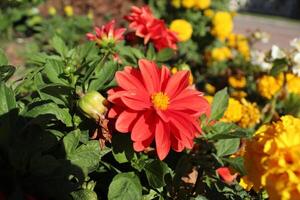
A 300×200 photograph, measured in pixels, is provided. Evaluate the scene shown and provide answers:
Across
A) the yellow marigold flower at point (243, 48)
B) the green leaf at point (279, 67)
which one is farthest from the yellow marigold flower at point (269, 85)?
the yellow marigold flower at point (243, 48)

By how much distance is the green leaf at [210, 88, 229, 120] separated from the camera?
4.36 ft

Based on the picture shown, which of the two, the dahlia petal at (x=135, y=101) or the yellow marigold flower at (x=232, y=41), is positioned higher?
the dahlia petal at (x=135, y=101)

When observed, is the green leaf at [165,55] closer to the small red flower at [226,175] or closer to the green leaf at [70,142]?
the small red flower at [226,175]

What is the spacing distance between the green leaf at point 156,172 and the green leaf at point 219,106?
32 cm

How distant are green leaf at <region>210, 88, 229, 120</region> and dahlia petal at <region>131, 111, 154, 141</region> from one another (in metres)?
0.35

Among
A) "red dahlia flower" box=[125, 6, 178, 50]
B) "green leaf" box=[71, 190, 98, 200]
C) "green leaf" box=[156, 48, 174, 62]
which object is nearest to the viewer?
"green leaf" box=[71, 190, 98, 200]

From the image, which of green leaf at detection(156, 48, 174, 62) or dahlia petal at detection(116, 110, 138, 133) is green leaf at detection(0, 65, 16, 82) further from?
green leaf at detection(156, 48, 174, 62)

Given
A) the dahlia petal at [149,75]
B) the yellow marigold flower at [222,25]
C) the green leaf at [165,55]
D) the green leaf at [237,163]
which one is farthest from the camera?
the yellow marigold flower at [222,25]

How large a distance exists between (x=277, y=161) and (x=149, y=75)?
1.23 feet

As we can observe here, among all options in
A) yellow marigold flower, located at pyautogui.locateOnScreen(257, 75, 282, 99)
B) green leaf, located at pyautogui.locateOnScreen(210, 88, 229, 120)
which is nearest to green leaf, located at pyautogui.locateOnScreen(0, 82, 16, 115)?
green leaf, located at pyautogui.locateOnScreen(210, 88, 229, 120)

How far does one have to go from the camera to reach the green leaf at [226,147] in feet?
4.22

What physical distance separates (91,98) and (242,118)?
3.79 feet

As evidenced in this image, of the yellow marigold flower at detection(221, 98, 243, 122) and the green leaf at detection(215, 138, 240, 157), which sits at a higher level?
the green leaf at detection(215, 138, 240, 157)

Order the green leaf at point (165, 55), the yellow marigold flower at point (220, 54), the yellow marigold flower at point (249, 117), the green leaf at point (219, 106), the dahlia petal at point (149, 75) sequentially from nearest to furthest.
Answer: the dahlia petal at point (149, 75) < the green leaf at point (219, 106) < the green leaf at point (165, 55) < the yellow marigold flower at point (249, 117) < the yellow marigold flower at point (220, 54)
